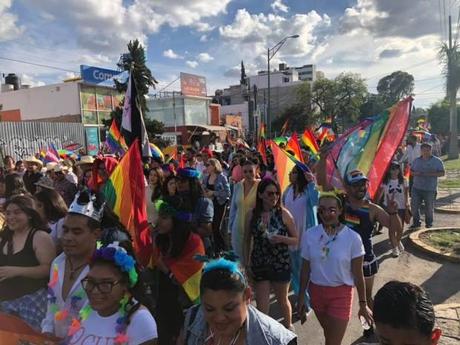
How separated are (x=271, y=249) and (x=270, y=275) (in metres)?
0.25

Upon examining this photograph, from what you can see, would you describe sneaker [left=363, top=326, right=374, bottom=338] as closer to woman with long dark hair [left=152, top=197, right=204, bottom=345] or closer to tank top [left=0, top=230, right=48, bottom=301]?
woman with long dark hair [left=152, top=197, right=204, bottom=345]

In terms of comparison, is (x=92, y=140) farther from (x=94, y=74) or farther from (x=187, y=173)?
(x=187, y=173)

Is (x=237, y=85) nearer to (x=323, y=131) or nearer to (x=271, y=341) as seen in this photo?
(x=323, y=131)

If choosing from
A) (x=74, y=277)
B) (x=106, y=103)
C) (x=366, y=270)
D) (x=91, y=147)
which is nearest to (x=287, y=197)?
(x=366, y=270)

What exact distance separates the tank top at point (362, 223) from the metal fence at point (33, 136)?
16.2m

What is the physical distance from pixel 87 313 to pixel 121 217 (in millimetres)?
1722

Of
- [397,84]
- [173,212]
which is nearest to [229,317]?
[173,212]

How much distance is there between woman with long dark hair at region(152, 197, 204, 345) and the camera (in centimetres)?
327

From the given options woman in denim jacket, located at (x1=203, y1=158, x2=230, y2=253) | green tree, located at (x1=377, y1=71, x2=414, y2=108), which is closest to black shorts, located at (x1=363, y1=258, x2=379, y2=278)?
woman in denim jacket, located at (x1=203, y1=158, x2=230, y2=253)

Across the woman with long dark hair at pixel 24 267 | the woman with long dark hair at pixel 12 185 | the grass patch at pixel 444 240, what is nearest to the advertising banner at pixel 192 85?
the grass patch at pixel 444 240

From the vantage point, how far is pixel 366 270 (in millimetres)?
3803

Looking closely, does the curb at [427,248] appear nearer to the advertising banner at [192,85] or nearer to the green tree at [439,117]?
the green tree at [439,117]

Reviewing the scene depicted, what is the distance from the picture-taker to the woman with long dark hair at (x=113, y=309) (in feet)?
6.59

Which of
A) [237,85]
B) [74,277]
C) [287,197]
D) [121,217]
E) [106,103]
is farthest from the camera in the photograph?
[237,85]
